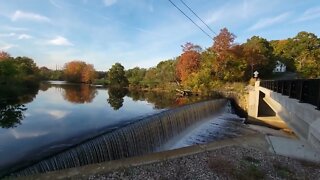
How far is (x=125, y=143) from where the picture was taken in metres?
11.2

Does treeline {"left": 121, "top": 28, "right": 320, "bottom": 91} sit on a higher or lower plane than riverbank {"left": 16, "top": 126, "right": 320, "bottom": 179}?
higher

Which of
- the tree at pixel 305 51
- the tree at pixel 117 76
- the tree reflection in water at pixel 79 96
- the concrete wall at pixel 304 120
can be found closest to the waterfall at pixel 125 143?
the concrete wall at pixel 304 120

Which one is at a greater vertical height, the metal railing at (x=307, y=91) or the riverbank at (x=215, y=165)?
the metal railing at (x=307, y=91)

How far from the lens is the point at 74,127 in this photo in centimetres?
1475

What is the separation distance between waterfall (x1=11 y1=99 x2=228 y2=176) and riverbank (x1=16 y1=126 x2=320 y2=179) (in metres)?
2.11

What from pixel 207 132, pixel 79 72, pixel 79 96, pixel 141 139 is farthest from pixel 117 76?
pixel 141 139

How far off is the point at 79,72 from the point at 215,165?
95743mm

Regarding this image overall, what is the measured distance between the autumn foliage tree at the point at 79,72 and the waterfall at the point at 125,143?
253 feet

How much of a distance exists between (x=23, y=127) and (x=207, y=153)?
37.5 feet

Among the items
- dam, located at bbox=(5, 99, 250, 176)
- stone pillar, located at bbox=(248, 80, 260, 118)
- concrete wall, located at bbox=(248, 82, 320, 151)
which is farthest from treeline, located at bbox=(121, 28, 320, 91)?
concrete wall, located at bbox=(248, 82, 320, 151)

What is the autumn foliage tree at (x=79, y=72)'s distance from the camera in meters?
91.5

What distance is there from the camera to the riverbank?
6156mm

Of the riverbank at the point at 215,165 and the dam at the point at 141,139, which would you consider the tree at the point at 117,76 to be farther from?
the riverbank at the point at 215,165

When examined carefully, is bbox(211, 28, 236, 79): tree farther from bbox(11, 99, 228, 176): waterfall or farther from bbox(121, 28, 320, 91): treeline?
bbox(11, 99, 228, 176): waterfall
